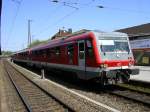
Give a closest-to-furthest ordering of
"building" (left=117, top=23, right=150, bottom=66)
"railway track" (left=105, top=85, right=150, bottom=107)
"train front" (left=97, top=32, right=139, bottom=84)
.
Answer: "railway track" (left=105, top=85, right=150, bottom=107), "train front" (left=97, top=32, right=139, bottom=84), "building" (left=117, top=23, right=150, bottom=66)

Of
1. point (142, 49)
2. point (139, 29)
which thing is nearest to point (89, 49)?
point (142, 49)

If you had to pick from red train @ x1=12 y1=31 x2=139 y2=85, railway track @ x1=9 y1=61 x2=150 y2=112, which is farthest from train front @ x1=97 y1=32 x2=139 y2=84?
railway track @ x1=9 y1=61 x2=150 y2=112

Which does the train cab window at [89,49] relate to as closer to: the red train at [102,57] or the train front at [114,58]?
the red train at [102,57]

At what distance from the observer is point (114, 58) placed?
15.5 m

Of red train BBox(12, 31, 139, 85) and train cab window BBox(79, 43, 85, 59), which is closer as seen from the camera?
red train BBox(12, 31, 139, 85)

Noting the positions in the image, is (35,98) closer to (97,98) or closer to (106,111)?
(97,98)

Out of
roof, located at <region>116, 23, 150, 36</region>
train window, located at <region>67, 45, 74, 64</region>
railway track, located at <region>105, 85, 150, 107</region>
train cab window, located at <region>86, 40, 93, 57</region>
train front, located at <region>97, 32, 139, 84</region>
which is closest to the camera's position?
railway track, located at <region>105, 85, 150, 107</region>

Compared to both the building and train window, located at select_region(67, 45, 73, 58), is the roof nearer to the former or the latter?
the building

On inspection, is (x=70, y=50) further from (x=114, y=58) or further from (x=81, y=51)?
(x=114, y=58)

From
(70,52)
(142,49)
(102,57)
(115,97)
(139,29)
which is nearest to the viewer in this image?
(115,97)

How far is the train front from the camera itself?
15023 millimetres

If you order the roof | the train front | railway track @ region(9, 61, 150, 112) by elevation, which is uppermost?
the roof

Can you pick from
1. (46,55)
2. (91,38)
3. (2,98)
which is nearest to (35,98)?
(2,98)

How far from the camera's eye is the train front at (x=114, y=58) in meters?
15.0
